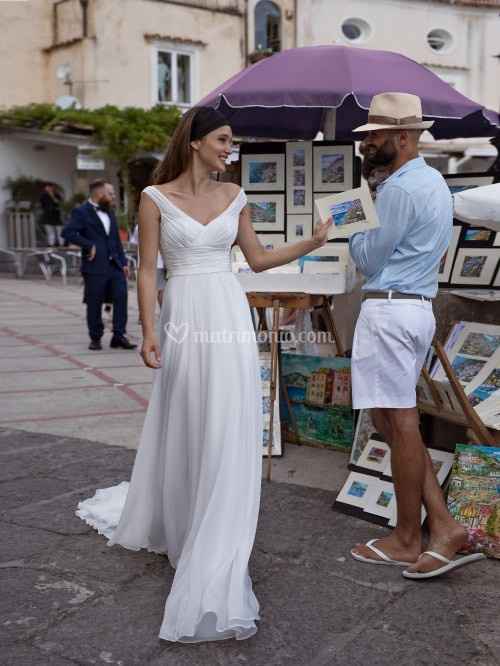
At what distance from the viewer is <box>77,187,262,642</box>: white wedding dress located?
307 cm

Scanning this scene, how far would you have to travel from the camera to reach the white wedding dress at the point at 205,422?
3074 mm

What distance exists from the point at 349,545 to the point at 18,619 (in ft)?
4.91

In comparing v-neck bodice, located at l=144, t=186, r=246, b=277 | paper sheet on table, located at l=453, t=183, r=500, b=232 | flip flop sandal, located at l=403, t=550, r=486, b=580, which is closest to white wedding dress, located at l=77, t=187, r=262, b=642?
v-neck bodice, located at l=144, t=186, r=246, b=277

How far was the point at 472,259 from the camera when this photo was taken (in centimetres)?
487

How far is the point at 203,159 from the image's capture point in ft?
11.0

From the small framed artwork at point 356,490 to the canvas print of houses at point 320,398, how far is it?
1050mm

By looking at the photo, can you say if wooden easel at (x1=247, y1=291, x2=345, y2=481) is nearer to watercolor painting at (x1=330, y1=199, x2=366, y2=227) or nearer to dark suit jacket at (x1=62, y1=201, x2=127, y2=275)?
watercolor painting at (x1=330, y1=199, x2=366, y2=227)

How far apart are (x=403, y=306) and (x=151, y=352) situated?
3.38 feet

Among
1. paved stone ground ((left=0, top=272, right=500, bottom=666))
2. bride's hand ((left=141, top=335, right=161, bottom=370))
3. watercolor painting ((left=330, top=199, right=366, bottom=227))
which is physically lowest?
paved stone ground ((left=0, top=272, right=500, bottom=666))

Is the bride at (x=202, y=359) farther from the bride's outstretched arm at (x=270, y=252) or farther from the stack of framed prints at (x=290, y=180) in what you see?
the stack of framed prints at (x=290, y=180)

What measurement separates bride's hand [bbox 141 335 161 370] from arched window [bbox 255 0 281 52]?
22904 millimetres

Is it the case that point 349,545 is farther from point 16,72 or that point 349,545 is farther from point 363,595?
point 16,72

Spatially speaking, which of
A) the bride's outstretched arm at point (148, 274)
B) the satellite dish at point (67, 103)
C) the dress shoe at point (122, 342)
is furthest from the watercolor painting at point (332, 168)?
the satellite dish at point (67, 103)

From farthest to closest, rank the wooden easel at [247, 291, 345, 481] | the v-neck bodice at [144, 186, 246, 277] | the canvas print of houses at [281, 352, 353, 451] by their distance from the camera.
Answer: the canvas print of houses at [281, 352, 353, 451], the wooden easel at [247, 291, 345, 481], the v-neck bodice at [144, 186, 246, 277]
